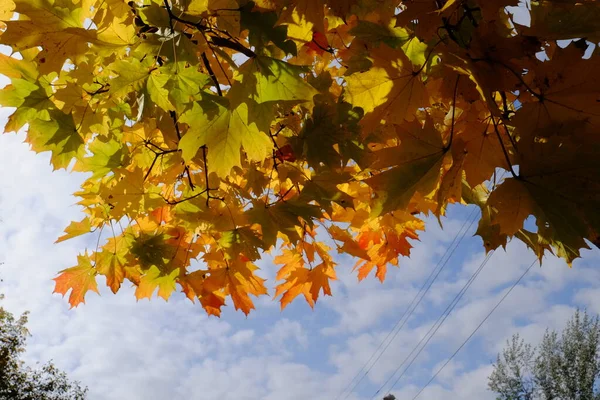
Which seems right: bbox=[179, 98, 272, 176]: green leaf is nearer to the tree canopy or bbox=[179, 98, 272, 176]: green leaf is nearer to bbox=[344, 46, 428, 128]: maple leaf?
the tree canopy

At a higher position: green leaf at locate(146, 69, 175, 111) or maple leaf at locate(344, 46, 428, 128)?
green leaf at locate(146, 69, 175, 111)

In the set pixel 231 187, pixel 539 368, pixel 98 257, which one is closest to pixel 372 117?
pixel 231 187

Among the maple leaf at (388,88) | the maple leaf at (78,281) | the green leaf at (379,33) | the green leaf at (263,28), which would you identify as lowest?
the maple leaf at (78,281)

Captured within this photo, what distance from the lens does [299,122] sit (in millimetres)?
1500

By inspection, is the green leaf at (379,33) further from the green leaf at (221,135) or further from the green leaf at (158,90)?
the green leaf at (158,90)

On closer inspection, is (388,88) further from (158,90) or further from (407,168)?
(158,90)

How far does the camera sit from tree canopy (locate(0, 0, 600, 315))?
0.84m

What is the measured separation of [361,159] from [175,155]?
1.98ft

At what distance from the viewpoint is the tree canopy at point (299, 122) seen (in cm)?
84

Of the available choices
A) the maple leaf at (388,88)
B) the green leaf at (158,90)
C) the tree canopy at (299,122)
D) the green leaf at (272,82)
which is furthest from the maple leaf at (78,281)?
the maple leaf at (388,88)

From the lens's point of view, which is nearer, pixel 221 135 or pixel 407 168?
pixel 407 168

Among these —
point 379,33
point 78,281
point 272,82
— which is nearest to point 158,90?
point 272,82

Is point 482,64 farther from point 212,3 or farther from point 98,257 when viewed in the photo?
point 98,257

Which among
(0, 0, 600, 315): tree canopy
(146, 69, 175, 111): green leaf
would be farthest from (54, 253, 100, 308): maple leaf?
(146, 69, 175, 111): green leaf
